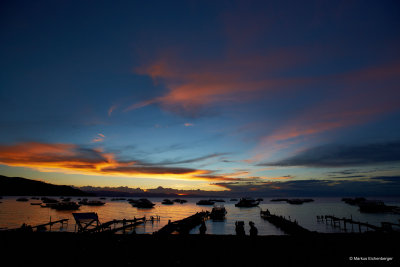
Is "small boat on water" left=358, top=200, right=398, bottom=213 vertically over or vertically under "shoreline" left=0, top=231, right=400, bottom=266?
under

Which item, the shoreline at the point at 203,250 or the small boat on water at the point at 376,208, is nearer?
the shoreline at the point at 203,250

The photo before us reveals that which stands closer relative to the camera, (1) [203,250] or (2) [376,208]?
(1) [203,250]

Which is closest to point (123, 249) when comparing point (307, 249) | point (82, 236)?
point (82, 236)

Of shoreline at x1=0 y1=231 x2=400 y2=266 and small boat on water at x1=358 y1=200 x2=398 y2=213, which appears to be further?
small boat on water at x1=358 y1=200 x2=398 y2=213

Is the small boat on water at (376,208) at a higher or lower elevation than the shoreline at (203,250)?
lower

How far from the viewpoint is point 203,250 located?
20.0 metres

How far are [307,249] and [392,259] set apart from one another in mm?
5988

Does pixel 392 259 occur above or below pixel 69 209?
above

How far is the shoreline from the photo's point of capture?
17.0 m

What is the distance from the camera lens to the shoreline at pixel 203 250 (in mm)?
17016

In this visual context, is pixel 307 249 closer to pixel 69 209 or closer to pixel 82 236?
pixel 82 236

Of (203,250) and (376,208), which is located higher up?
(203,250)

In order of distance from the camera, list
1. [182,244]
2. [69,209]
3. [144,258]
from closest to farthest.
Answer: [144,258] < [182,244] < [69,209]

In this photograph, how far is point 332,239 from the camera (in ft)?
78.0
